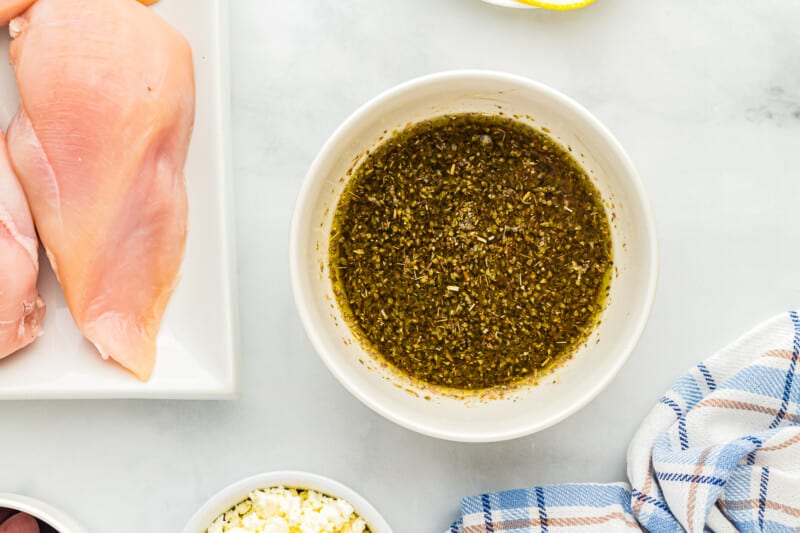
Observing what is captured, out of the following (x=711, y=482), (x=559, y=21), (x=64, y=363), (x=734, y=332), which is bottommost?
(x=64, y=363)

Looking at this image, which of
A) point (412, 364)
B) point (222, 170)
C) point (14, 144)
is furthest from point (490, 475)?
point (14, 144)

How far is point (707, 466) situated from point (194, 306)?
2.75 feet

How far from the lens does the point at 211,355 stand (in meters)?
1.23

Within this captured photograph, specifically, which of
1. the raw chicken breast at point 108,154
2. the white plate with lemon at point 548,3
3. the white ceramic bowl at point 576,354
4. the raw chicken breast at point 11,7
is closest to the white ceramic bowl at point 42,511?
the raw chicken breast at point 108,154

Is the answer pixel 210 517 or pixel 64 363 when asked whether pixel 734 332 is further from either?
pixel 64 363

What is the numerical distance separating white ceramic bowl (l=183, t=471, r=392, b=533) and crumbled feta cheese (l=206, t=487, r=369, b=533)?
0.5 inches

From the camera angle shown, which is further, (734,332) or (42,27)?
(734,332)

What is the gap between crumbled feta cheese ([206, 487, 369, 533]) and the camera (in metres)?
1.21

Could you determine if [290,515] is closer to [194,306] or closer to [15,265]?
[194,306]

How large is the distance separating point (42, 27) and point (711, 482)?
4.02ft

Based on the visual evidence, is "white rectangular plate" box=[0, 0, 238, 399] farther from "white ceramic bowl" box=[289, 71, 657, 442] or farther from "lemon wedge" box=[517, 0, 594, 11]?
"lemon wedge" box=[517, 0, 594, 11]

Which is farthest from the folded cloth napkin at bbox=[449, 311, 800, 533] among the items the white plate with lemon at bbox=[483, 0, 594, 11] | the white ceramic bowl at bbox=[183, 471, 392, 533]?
the white plate with lemon at bbox=[483, 0, 594, 11]

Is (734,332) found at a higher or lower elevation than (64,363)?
higher

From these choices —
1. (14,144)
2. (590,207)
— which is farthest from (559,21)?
(14,144)
